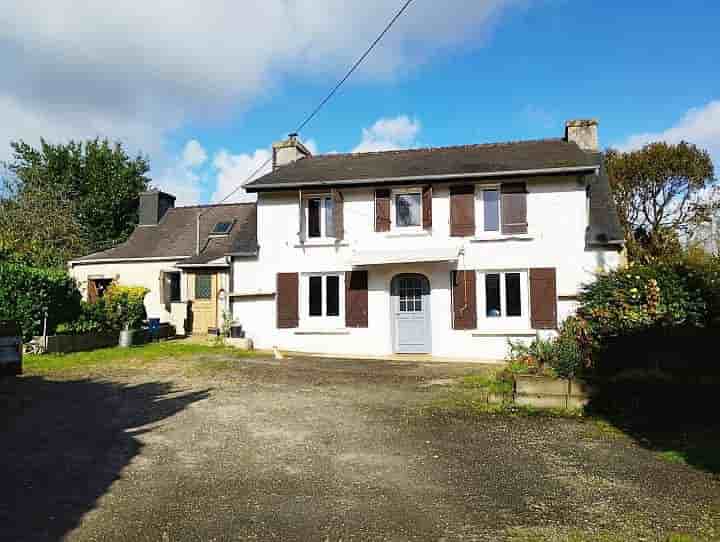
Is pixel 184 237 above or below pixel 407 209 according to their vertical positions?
above

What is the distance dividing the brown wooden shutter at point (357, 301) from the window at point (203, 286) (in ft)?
26.3

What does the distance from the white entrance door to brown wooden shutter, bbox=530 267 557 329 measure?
10.8 ft

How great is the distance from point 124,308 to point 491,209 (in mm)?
13000

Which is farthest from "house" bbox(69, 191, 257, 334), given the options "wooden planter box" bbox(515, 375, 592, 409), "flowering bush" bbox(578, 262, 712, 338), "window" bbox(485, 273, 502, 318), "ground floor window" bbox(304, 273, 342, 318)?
"wooden planter box" bbox(515, 375, 592, 409)

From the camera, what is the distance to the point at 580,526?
4.64 m

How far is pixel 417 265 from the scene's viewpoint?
54.9 ft

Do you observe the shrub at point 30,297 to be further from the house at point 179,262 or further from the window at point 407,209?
the window at point 407,209

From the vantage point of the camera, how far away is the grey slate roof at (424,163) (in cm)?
1684

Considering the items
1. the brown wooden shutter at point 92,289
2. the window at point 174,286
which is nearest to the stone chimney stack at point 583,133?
the window at point 174,286

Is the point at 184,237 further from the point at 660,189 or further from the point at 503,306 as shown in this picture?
the point at 660,189

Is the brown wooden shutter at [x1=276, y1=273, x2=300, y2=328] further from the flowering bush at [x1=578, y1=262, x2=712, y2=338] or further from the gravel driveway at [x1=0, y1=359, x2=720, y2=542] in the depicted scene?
the flowering bush at [x1=578, y1=262, x2=712, y2=338]

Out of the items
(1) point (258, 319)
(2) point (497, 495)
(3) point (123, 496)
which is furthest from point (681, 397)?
(1) point (258, 319)

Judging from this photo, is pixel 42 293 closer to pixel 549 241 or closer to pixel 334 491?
pixel 334 491

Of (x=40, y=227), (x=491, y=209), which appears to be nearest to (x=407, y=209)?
(x=491, y=209)
